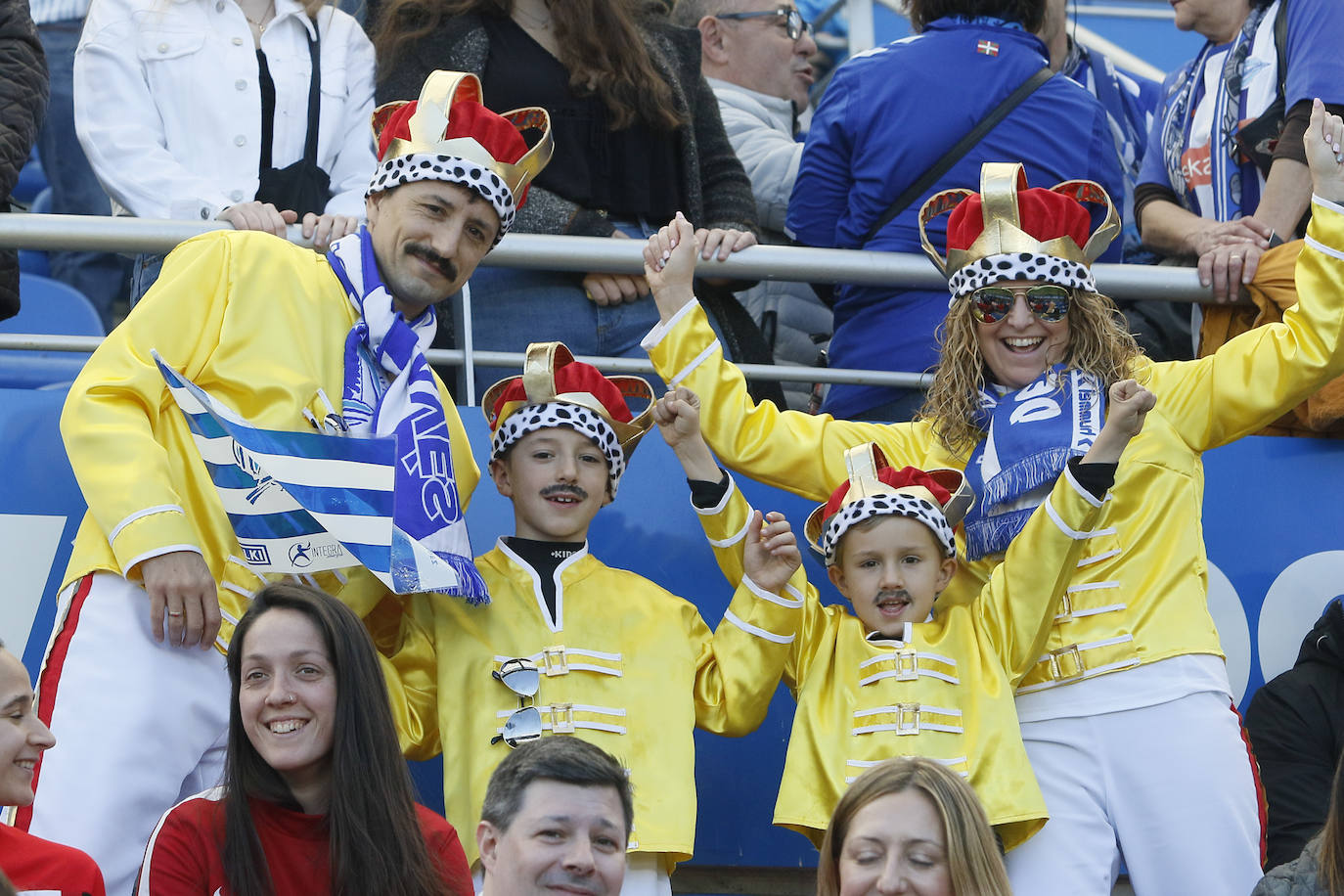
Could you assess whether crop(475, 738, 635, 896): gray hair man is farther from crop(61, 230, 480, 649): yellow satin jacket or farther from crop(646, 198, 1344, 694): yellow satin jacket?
crop(646, 198, 1344, 694): yellow satin jacket

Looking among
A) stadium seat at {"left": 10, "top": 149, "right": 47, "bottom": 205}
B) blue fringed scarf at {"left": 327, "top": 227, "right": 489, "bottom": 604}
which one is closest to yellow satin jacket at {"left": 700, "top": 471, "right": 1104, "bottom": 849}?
blue fringed scarf at {"left": 327, "top": 227, "right": 489, "bottom": 604}

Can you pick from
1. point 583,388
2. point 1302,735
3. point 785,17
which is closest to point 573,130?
point 583,388

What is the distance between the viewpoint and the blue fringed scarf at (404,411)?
4.16 meters

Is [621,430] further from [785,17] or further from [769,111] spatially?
[785,17]

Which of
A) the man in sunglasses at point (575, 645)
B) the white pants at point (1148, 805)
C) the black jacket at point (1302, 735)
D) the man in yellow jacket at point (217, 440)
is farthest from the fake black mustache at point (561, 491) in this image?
the black jacket at point (1302, 735)

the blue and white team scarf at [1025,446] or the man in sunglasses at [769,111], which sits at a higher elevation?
the man in sunglasses at [769,111]

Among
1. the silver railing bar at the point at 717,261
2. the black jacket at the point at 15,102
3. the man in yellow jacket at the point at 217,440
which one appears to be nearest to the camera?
the man in yellow jacket at the point at 217,440

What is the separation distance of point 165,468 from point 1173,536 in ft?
7.90

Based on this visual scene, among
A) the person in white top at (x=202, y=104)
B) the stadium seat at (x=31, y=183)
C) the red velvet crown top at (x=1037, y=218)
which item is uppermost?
the stadium seat at (x=31, y=183)

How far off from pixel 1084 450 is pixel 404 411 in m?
1.64

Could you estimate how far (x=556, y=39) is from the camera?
18.4ft

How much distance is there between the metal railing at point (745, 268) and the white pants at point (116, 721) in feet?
4.58

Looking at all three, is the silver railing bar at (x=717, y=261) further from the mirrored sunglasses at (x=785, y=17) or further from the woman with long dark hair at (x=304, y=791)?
the mirrored sunglasses at (x=785, y=17)

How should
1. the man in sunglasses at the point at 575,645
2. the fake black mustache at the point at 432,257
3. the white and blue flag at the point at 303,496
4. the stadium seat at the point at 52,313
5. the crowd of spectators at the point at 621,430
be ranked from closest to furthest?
1. the crowd of spectators at the point at 621,430
2. the white and blue flag at the point at 303,496
3. the man in sunglasses at the point at 575,645
4. the fake black mustache at the point at 432,257
5. the stadium seat at the point at 52,313
